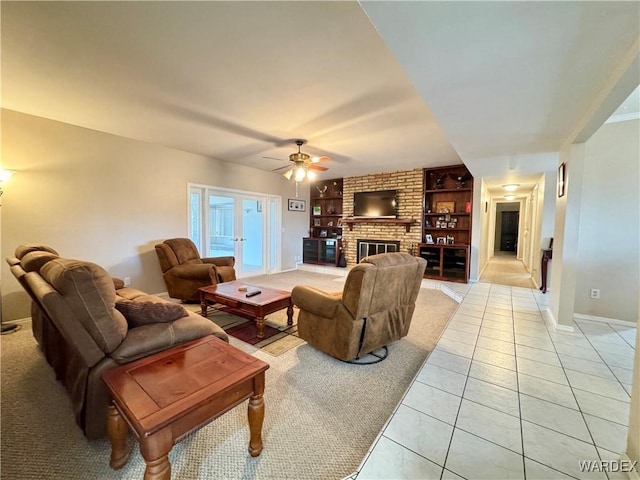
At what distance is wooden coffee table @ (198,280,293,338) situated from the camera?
2754mm

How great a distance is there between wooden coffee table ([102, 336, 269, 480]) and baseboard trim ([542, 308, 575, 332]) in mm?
3380

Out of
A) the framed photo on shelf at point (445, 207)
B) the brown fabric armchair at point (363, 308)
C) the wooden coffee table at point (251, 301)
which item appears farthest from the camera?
the framed photo on shelf at point (445, 207)

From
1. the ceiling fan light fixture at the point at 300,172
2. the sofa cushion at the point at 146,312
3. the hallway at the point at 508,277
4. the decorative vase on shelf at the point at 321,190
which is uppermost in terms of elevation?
the decorative vase on shelf at the point at 321,190

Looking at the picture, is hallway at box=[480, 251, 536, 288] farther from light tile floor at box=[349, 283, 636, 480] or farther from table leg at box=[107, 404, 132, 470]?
table leg at box=[107, 404, 132, 470]

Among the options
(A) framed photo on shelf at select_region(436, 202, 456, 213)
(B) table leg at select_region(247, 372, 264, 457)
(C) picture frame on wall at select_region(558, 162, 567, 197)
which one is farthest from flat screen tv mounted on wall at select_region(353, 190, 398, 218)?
(B) table leg at select_region(247, 372, 264, 457)

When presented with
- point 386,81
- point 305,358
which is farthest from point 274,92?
point 305,358

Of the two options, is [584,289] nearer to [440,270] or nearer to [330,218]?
[440,270]

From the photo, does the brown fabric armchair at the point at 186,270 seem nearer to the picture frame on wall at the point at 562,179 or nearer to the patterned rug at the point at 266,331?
the patterned rug at the point at 266,331

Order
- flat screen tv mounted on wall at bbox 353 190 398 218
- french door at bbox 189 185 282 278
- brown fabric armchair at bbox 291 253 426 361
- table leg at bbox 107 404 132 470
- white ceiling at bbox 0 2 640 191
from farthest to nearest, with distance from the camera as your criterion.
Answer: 1. flat screen tv mounted on wall at bbox 353 190 398 218
2. french door at bbox 189 185 282 278
3. brown fabric armchair at bbox 291 253 426 361
4. white ceiling at bbox 0 2 640 191
5. table leg at bbox 107 404 132 470

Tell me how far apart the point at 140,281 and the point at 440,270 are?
5595 mm

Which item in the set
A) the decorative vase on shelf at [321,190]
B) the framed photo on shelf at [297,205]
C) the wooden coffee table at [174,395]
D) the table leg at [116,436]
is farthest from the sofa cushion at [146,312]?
the decorative vase on shelf at [321,190]

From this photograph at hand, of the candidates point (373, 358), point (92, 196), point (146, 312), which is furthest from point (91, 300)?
point (92, 196)

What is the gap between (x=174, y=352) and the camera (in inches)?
58.4

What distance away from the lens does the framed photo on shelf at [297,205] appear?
277 inches
